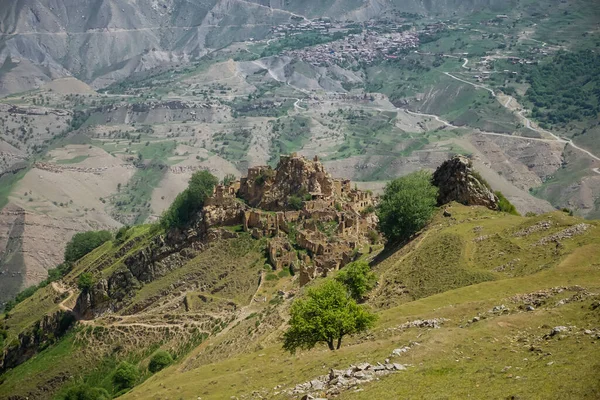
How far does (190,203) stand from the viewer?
10569 centimetres

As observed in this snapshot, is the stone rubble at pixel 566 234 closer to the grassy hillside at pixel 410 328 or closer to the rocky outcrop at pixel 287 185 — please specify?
the grassy hillside at pixel 410 328

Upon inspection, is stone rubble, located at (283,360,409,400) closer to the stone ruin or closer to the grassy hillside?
the grassy hillside

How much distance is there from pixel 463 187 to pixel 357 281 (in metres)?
20.7

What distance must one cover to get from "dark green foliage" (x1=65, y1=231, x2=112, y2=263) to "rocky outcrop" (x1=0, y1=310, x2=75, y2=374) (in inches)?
1434

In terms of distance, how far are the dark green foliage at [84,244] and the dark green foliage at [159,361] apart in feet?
224

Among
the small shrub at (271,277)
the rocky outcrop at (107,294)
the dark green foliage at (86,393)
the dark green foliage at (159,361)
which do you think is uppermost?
the small shrub at (271,277)

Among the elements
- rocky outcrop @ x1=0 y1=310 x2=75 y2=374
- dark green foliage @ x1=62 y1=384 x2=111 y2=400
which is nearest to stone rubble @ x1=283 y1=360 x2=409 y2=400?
dark green foliage @ x1=62 y1=384 x2=111 y2=400

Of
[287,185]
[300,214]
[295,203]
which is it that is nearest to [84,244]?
[287,185]

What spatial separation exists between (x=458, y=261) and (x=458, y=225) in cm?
965

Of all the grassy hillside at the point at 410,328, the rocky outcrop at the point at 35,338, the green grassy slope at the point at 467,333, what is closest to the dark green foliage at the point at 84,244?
the rocky outcrop at the point at 35,338

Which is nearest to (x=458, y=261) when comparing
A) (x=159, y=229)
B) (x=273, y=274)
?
(x=273, y=274)

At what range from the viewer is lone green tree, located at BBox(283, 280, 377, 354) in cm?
4291

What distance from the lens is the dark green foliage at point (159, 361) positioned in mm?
75812

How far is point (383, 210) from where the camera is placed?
70.4 m
